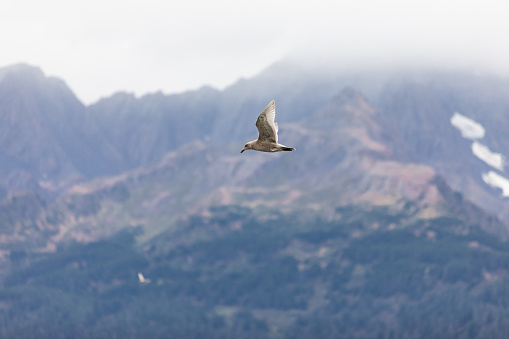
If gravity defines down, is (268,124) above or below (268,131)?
above

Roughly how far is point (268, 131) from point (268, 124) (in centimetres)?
89

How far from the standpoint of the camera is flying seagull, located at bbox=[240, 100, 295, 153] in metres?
92.6

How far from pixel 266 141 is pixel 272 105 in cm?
413

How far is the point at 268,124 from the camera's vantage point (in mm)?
93250

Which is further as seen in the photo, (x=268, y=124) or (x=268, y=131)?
(x=268, y=131)

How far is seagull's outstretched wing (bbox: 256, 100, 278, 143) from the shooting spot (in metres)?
92.6

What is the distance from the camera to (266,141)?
9462 cm

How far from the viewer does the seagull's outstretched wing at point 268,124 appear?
92606 mm

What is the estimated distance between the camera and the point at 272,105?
92.1 meters

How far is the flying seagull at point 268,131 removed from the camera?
92.6 metres

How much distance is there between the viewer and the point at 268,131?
9388 centimetres
